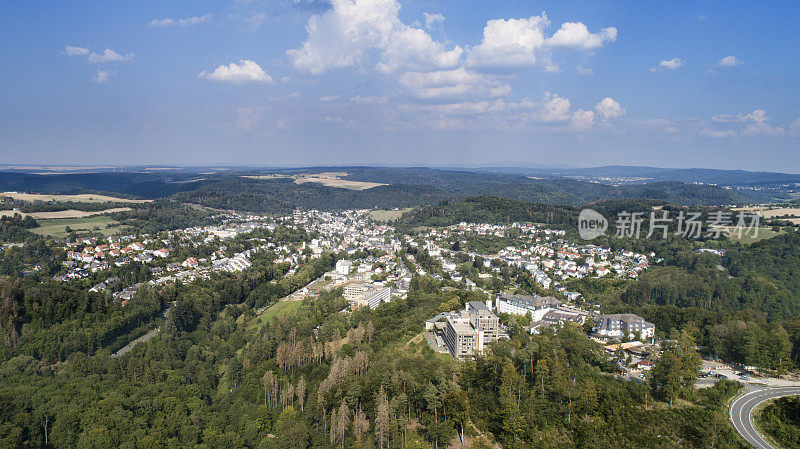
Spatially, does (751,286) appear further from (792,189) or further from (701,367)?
(792,189)

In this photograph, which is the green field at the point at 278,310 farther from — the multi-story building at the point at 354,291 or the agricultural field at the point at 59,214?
the agricultural field at the point at 59,214

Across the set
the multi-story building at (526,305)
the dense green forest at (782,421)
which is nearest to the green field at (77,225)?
the multi-story building at (526,305)

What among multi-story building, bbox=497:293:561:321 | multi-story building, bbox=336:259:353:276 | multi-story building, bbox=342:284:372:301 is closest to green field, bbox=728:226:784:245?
multi-story building, bbox=497:293:561:321

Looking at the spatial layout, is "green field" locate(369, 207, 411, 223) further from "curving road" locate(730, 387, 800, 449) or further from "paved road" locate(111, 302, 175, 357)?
"curving road" locate(730, 387, 800, 449)

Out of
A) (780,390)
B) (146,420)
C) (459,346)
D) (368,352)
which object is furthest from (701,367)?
(146,420)

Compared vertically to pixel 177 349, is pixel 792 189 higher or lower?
higher

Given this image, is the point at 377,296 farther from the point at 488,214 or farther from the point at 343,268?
the point at 488,214
